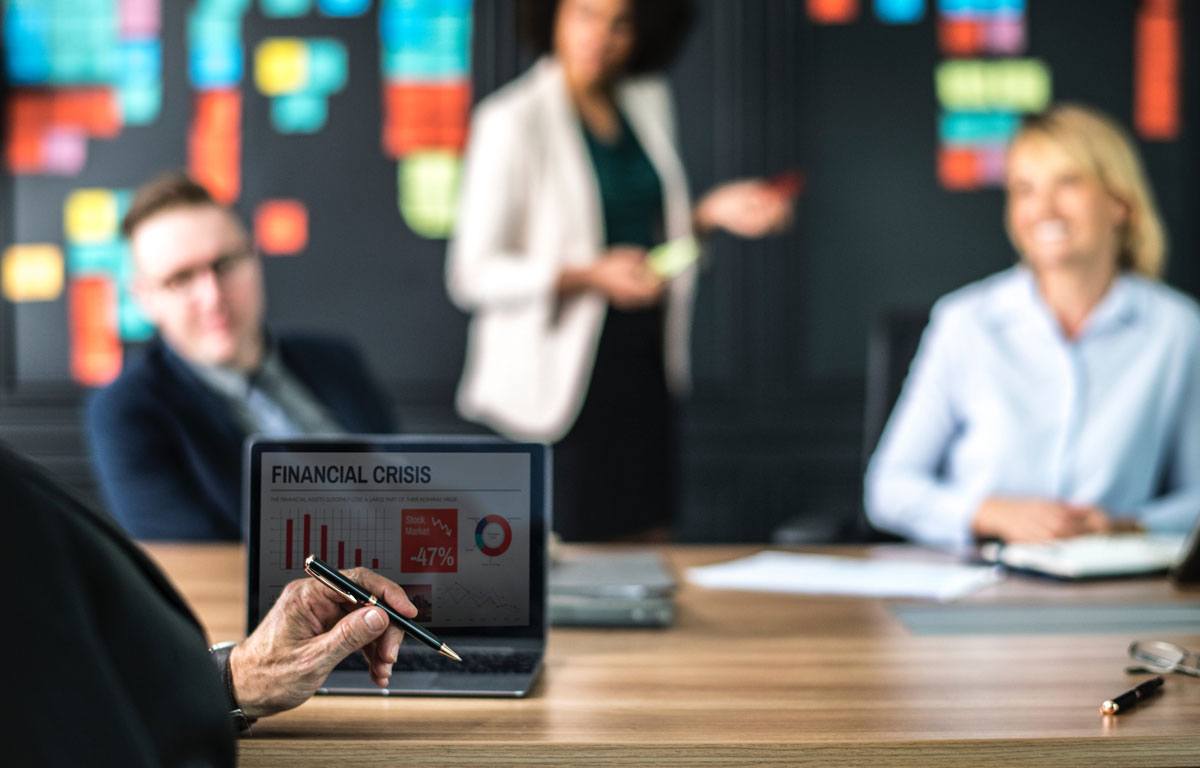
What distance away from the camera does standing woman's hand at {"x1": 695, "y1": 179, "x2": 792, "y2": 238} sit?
3.17m

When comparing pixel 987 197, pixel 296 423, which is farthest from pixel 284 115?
pixel 987 197

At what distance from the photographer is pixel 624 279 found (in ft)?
9.38

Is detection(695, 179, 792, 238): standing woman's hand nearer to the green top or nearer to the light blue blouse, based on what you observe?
the green top

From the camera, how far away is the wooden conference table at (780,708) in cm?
91

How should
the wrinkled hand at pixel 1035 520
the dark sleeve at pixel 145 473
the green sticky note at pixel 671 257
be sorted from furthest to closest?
the green sticky note at pixel 671 257, the dark sleeve at pixel 145 473, the wrinkled hand at pixel 1035 520

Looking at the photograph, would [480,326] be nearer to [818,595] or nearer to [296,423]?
[296,423]

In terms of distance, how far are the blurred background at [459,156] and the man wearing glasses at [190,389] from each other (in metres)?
1.52

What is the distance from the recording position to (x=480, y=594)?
104 cm

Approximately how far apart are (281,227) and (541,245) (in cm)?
101

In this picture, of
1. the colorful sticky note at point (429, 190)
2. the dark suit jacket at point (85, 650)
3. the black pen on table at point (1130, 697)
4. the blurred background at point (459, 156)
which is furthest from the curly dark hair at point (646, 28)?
the dark suit jacket at point (85, 650)

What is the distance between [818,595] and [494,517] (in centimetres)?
55

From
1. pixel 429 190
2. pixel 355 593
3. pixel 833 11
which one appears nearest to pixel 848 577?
pixel 355 593

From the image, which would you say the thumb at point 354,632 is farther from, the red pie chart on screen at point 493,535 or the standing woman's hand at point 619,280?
the standing woman's hand at point 619,280

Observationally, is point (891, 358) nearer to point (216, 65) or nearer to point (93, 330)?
point (216, 65)
